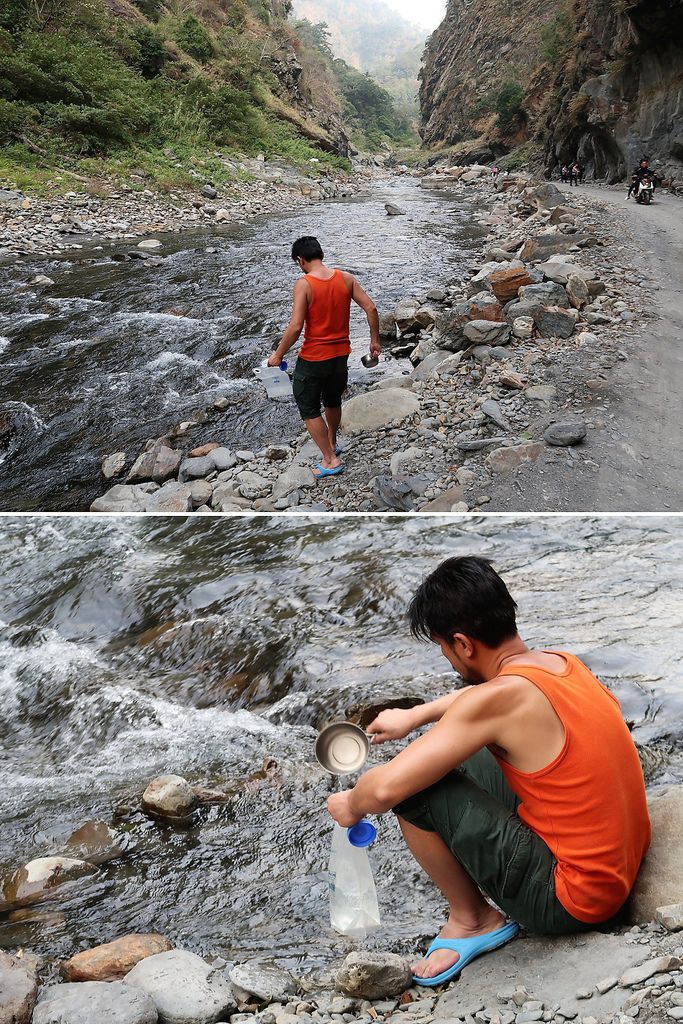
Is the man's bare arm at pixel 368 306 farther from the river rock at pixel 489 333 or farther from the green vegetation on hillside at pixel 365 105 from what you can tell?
the green vegetation on hillside at pixel 365 105

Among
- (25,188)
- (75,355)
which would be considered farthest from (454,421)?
(25,188)

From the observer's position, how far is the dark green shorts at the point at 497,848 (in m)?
1.77

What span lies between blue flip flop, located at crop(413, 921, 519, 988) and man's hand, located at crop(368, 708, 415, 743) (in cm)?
54

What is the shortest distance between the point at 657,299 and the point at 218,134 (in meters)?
23.0

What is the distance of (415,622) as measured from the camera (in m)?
1.88

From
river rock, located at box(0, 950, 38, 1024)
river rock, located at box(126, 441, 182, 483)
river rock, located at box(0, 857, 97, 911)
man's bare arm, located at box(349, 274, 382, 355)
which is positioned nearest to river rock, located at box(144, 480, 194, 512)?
river rock, located at box(126, 441, 182, 483)

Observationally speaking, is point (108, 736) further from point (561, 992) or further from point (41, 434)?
point (41, 434)

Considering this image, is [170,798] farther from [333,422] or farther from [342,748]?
[333,422]

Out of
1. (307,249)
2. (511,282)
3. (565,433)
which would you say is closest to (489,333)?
(511,282)

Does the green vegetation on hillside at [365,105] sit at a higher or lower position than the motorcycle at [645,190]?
higher

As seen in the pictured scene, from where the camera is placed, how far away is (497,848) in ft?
5.86

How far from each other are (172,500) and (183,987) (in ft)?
11.3

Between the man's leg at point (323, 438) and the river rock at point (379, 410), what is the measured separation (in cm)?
52

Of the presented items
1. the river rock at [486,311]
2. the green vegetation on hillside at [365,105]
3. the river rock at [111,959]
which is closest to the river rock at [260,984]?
the river rock at [111,959]
